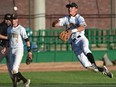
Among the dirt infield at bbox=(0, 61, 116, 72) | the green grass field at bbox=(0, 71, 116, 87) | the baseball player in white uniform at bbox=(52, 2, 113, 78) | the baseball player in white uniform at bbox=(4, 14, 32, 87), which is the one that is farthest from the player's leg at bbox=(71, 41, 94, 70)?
the dirt infield at bbox=(0, 61, 116, 72)

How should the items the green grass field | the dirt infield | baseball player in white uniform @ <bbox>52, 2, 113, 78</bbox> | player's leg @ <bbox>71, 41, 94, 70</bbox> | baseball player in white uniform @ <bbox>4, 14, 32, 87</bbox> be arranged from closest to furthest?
baseball player in white uniform @ <bbox>52, 2, 113, 78</bbox>, player's leg @ <bbox>71, 41, 94, 70</bbox>, baseball player in white uniform @ <bbox>4, 14, 32, 87</bbox>, the green grass field, the dirt infield

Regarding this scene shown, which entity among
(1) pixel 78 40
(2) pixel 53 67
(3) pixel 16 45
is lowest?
(2) pixel 53 67

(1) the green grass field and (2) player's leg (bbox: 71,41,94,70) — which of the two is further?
(1) the green grass field

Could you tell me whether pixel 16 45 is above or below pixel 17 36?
below

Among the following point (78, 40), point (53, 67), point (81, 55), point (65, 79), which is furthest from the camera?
point (53, 67)

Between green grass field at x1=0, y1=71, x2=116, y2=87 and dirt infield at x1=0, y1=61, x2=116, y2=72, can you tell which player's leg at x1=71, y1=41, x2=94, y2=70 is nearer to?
green grass field at x1=0, y1=71, x2=116, y2=87

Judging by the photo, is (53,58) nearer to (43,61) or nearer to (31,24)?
(43,61)

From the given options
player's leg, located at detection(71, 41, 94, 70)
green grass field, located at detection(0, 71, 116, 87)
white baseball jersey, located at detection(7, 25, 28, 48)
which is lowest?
green grass field, located at detection(0, 71, 116, 87)

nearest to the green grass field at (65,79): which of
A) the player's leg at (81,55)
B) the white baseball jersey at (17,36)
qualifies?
the white baseball jersey at (17,36)

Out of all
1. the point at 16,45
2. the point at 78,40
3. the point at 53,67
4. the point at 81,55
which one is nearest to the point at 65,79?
the point at 16,45

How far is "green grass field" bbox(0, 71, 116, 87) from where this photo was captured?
16297mm

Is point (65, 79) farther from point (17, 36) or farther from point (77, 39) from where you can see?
point (77, 39)

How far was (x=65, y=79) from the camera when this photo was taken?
18.3 meters

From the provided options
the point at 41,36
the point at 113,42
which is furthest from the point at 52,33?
the point at 113,42
